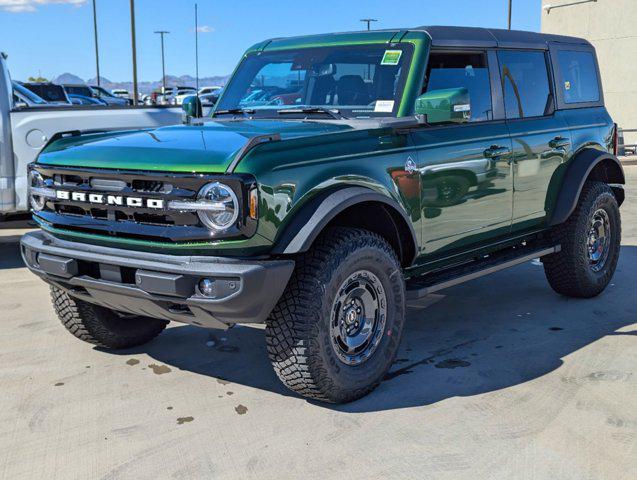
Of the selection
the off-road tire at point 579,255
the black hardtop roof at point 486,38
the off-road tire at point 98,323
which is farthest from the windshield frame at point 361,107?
the off-road tire at point 579,255

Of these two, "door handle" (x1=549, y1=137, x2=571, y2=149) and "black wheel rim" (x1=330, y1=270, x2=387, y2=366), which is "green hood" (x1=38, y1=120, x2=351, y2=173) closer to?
"black wheel rim" (x1=330, y1=270, x2=387, y2=366)

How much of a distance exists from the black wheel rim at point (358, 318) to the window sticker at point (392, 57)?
4.48 ft

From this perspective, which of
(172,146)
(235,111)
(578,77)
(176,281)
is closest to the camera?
(176,281)

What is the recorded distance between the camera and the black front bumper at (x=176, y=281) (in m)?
3.46

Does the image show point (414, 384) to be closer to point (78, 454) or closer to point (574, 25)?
point (78, 454)

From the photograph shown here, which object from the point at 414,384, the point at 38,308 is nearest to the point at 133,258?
the point at 414,384

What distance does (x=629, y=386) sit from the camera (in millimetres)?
4242

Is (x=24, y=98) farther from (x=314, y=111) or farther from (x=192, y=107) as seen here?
(x=314, y=111)

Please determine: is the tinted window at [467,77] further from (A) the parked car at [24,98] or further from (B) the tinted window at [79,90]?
(B) the tinted window at [79,90]

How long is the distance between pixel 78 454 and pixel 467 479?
5.49ft

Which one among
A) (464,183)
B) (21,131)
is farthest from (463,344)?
(21,131)

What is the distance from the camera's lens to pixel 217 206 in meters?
3.50

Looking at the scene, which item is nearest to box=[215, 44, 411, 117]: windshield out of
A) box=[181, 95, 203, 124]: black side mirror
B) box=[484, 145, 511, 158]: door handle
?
box=[181, 95, 203, 124]: black side mirror

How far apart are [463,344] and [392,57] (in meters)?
1.84
